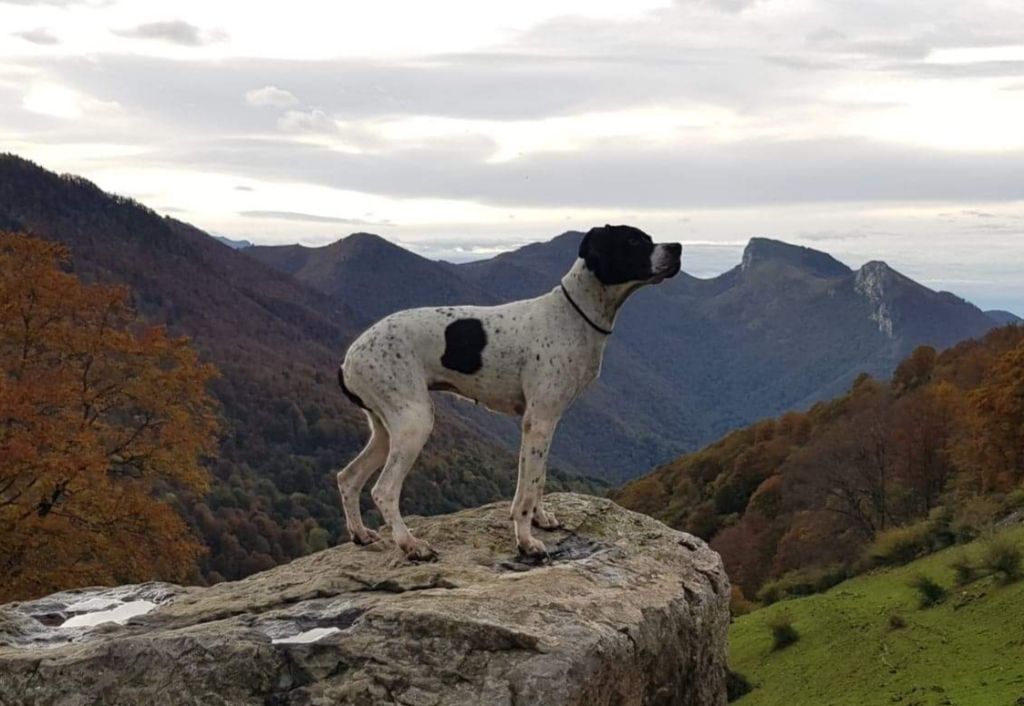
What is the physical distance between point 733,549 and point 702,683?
51.7 metres

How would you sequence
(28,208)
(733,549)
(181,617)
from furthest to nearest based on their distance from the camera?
(28,208) → (733,549) → (181,617)

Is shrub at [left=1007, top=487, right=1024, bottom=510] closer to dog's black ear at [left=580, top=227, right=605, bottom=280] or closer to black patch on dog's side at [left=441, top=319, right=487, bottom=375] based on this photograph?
dog's black ear at [left=580, top=227, right=605, bottom=280]

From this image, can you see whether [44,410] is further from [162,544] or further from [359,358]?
[359,358]

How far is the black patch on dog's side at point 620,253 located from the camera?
377 inches

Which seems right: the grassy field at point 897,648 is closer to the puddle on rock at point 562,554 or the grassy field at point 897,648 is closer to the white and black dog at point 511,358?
the puddle on rock at point 562,554

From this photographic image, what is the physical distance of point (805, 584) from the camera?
3984cm

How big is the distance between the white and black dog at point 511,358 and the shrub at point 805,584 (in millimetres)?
31390

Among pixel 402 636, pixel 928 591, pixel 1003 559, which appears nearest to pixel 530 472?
pixel 402 636

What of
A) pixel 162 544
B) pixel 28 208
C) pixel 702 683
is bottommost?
pixel 162 544

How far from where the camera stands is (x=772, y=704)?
2439cm

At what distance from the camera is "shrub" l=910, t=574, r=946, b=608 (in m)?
27.2

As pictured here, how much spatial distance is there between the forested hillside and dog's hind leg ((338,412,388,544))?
2936cm

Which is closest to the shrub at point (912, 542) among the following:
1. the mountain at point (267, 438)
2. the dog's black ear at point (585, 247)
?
the mountain at point (267, 438)

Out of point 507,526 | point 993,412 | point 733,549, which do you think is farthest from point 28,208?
point 507,526
